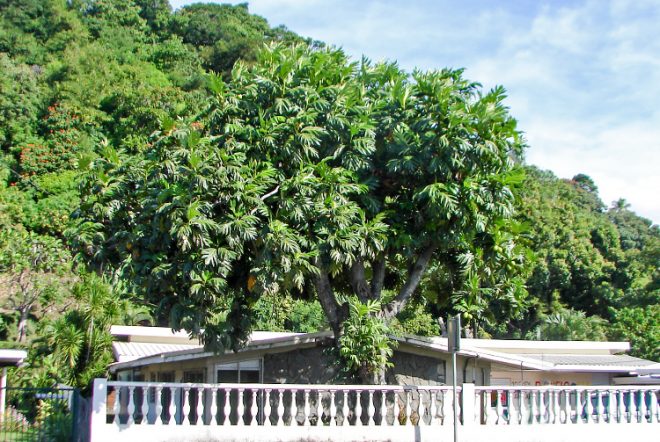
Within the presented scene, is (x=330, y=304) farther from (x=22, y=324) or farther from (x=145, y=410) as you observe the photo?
(x=22, y=324)

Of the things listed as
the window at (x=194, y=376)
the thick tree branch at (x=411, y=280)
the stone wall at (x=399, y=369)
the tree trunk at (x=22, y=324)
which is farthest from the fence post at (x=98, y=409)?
the tree trunk at (x=22, y=324)

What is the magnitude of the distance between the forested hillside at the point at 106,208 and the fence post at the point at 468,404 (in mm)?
2014

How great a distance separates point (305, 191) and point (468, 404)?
520 cm

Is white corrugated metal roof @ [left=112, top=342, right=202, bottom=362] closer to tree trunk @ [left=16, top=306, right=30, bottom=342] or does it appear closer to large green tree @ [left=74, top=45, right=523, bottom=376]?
large green tree @ [left=74, top=45, right=523, bottom=376]

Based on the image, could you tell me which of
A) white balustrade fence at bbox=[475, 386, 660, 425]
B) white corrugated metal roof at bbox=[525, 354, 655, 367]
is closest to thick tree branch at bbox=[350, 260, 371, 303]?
white balustrade fence at bbox=[475, 386, 660, 425]

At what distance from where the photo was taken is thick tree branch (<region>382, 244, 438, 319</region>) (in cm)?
1686

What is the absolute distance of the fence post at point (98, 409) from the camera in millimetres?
13219

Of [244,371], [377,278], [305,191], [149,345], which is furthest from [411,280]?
[149,345]

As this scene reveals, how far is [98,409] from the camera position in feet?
43.5

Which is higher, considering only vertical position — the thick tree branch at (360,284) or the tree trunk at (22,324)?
the thick tree branch at (360,284)

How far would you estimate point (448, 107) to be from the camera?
1568 cm

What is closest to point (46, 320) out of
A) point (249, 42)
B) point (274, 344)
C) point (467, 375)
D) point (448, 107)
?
point (274, 344)

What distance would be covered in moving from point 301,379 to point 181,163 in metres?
6.17

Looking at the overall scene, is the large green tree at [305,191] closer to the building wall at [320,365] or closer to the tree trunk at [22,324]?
the building wall at [320,365]
